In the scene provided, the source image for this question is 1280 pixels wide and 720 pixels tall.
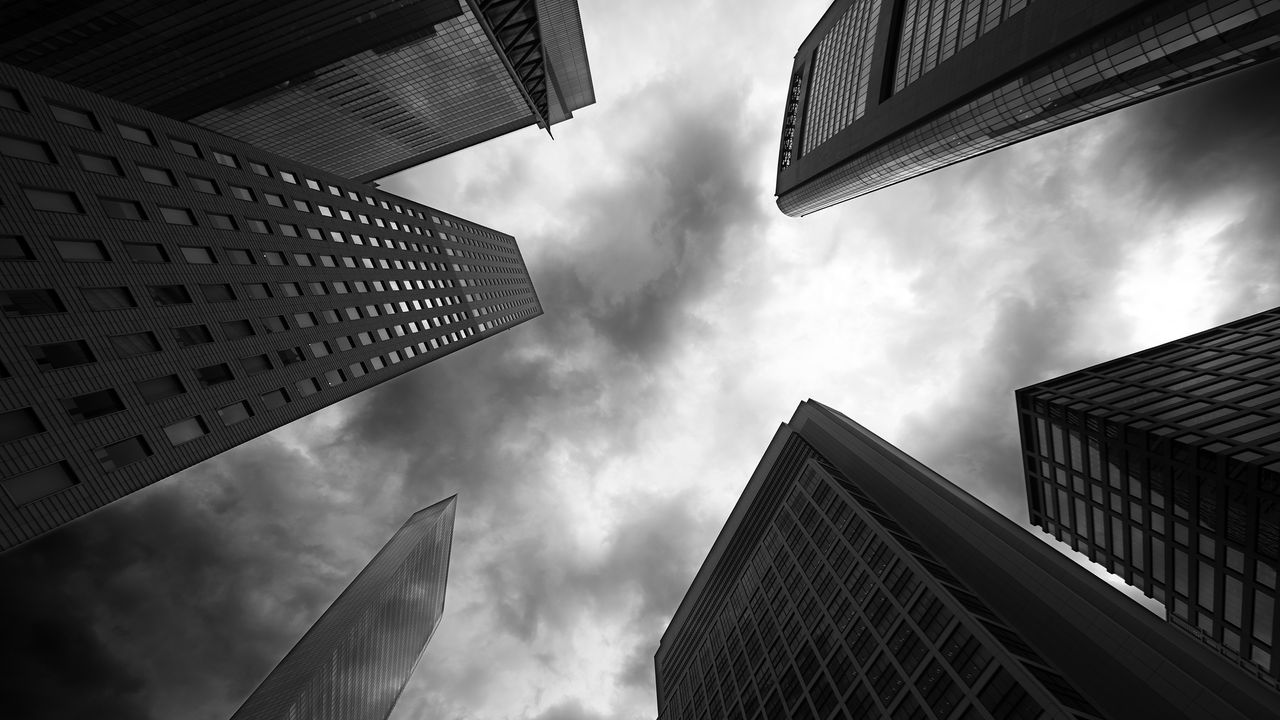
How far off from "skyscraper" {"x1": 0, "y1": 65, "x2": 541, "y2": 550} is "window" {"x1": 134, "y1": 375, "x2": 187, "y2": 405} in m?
0.07

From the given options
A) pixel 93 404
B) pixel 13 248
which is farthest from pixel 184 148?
pixel 93 404

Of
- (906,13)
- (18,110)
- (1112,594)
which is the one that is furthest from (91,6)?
(1112,594)

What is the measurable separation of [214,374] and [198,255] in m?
8.12

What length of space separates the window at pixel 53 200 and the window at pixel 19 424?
32.8ft

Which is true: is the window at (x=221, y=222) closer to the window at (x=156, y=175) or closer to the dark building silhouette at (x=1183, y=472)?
the window at (x=156, y=175)

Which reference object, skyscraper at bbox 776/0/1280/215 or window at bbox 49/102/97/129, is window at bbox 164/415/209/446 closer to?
window at bbox 49/102/97/129

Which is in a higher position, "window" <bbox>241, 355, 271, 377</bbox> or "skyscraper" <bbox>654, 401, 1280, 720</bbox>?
"window" <bbox>241, 355, 271, 377</bbox>

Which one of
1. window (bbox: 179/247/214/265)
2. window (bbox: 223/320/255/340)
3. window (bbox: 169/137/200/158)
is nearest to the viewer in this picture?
window (bbox: 179/247/214/265)

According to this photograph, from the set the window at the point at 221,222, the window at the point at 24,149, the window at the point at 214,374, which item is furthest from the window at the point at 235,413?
the window at the point at 24,149

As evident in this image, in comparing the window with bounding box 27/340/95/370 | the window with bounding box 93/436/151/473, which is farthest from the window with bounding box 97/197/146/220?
the window with bounding box 93/436/151/473

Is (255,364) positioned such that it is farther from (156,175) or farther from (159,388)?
(156,175)

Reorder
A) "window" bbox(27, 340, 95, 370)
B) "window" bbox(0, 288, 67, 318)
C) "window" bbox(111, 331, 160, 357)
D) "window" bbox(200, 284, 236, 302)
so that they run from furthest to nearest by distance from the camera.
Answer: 1. "window" bbox(200, 284, 236, 302)
2. "window" bbox(111, 331, 160, 357)
3. "window" bbox(27, 340, 95, 370)
4. "window" bbox(0, 288, 67, 318)

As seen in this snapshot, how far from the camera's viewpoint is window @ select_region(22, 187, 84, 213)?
23609 millimetres

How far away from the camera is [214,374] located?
31156 mm
